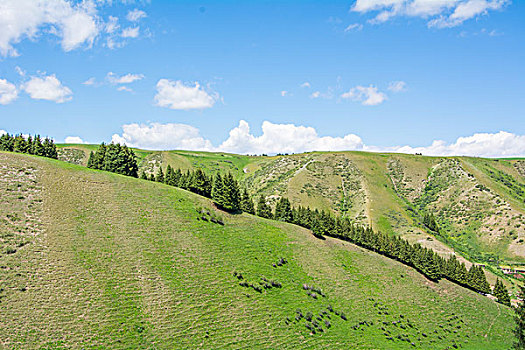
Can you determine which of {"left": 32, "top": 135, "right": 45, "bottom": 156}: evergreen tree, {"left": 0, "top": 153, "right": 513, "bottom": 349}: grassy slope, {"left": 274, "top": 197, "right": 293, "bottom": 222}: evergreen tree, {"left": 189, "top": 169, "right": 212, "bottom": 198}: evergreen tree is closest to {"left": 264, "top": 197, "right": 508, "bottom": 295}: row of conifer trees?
{"left": 274, "top": 197, "right": 293, "bottom": 222}: evergreen tree

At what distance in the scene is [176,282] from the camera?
45.3m

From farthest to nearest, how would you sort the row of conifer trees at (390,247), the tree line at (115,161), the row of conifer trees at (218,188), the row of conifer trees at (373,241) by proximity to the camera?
the row of conifer trees at (390,247) → the tree line at (115,161) → the row of conifer trees at (373,241) → the row of conifer trees at (218,188)

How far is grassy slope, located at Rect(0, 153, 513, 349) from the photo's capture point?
3522cm

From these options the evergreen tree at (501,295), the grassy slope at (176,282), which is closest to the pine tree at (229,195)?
the grassy slope at (176,282)

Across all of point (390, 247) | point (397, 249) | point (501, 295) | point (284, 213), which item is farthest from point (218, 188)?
point (501, 295)

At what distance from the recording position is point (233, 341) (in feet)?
127

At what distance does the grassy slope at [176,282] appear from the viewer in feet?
116

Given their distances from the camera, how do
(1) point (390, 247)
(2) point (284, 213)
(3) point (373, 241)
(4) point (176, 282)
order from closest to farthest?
1. (4) point (176, 282)
2. (1) point (390, 247)
3. (3) point (373, 241)
4. (2) point (284, 213)

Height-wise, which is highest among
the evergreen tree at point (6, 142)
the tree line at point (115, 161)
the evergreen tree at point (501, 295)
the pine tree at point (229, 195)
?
the evergreen tree at point (6, 142)

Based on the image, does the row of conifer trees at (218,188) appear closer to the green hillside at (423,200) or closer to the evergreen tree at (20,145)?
the evergreen tree at (20,145)

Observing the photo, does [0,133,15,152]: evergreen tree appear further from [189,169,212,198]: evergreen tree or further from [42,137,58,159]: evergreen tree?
[189,169,212,198]: evergreen tree

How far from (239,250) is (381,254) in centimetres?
5145

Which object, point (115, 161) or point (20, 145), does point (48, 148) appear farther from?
point (115, 161)

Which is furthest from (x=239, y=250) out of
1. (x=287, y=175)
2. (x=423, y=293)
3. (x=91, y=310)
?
(x=287, y=175)
